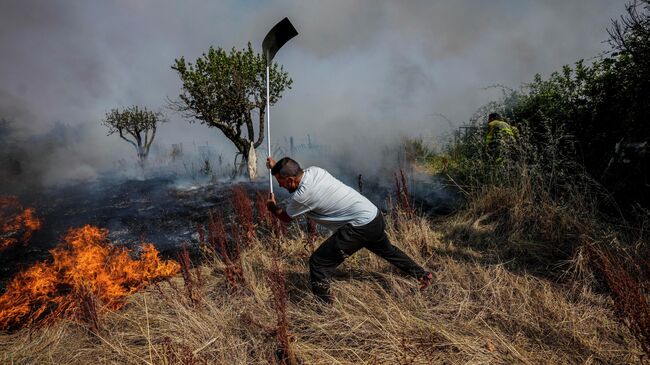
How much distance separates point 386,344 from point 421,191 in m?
5.99

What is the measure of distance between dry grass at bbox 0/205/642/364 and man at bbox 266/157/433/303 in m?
0.36

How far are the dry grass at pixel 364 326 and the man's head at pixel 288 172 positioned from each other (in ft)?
2.64

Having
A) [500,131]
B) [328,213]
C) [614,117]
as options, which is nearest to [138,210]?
[328,213]

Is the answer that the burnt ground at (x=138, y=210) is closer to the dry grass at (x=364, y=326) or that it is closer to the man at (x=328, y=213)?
the dry grass at (x=364, y=326)

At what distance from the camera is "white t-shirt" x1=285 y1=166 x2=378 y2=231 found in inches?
115

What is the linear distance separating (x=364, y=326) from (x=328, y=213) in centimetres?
102

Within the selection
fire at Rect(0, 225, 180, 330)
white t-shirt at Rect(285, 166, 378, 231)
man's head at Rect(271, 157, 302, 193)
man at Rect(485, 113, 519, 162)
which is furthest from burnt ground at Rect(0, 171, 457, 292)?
white t-shirt at Rect(285, 166, 378, 231)

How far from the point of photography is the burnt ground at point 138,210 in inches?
237

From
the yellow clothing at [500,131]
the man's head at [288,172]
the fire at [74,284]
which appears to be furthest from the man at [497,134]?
the fire at [74,284]

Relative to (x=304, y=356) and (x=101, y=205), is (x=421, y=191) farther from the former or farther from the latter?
(x=101, y=205)

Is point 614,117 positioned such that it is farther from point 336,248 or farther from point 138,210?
point 138,210

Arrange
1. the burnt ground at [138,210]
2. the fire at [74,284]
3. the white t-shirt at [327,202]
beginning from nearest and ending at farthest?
1. the white t-shirt at [327,202]
2. the fire at [74,284]
3. the burnt ground at [138,210]

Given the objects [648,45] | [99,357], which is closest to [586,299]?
[648,45]

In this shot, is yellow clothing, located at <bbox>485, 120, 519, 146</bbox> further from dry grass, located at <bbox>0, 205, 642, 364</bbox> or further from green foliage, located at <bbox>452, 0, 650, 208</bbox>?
dry grass, located at <bbox>0, 205, 642, 364</bbox>
